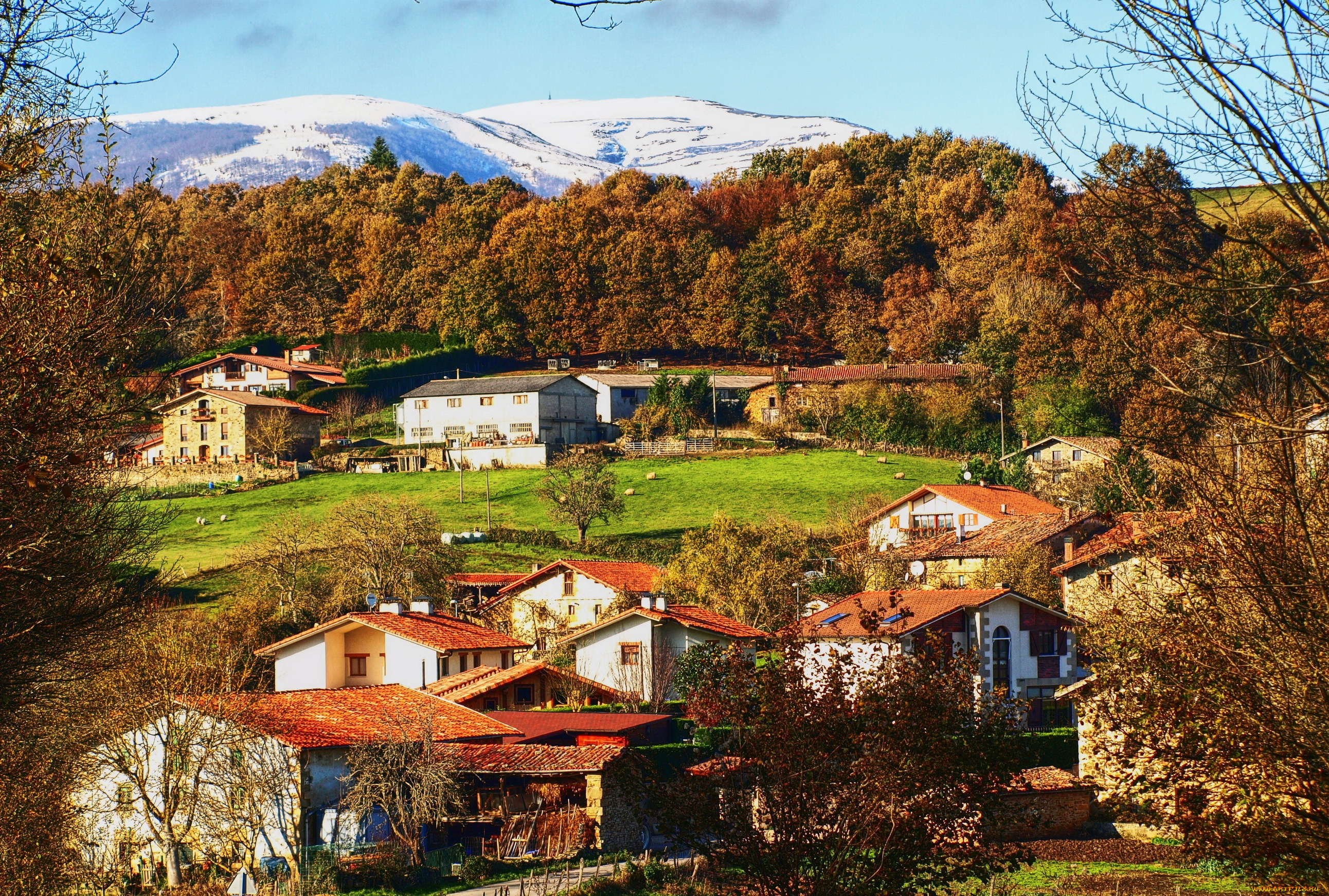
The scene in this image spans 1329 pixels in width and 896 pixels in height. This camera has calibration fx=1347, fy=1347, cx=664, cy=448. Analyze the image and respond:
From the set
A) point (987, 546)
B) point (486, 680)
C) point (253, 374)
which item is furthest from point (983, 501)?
point (253, 374)

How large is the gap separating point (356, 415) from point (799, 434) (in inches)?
1171

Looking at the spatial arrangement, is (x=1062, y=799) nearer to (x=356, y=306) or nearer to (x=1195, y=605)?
(x=1195, y=605)

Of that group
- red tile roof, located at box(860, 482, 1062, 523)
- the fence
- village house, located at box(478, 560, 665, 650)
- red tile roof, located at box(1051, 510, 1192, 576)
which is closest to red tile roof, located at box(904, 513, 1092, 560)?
red tile roof, located at box(860, 482, 1062, 523)

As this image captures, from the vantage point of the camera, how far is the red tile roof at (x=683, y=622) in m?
43.2

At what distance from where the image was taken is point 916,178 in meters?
115

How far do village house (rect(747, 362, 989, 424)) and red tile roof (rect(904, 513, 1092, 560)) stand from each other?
91.3 ft

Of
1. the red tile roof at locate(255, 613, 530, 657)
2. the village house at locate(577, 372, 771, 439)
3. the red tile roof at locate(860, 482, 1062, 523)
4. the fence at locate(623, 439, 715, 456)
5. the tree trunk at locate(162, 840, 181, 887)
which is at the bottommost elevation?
the tree trunk at locate(162, 840, 181, 887)

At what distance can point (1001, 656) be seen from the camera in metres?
42.5

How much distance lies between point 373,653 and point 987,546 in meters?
24.5

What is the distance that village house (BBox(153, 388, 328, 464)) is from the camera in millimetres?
78312

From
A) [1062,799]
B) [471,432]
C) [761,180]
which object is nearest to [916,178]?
[761,180]

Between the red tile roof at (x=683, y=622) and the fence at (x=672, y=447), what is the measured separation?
33844 millimetres

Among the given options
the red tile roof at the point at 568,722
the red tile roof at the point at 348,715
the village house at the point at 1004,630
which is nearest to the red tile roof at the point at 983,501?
the village house at the point at 1004,630

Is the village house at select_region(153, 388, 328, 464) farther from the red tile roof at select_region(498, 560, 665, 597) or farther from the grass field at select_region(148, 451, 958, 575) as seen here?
the red tile roof at select_region(498, 560, 665, 597)
